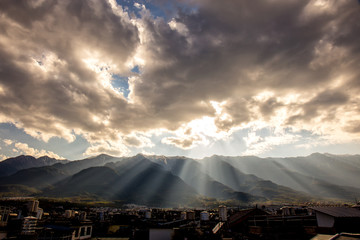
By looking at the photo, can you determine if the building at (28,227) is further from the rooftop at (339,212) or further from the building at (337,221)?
the rooftop at (339,212)

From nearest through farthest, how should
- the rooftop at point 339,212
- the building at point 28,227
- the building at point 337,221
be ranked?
the building at point 337,221
the rooftop at point 339,212
the building at point 28,227

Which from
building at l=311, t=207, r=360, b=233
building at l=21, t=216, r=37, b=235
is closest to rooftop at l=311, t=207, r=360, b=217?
building at l=311, t=207, r=360, b=233

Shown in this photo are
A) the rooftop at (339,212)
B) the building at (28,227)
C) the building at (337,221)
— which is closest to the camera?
the building at (337,221)

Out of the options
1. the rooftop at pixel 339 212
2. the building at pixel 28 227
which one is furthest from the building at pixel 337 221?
the building at pixel 28 227

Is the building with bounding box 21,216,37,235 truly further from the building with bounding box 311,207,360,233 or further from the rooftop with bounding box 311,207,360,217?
the rooftop with bounding box 311,207,360,217

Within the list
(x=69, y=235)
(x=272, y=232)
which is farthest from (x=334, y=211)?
(x=69, y=235)

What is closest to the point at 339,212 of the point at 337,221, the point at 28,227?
the point at 337,221

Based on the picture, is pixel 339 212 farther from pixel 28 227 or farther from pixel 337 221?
pixel 28 227

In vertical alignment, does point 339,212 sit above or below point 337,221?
above

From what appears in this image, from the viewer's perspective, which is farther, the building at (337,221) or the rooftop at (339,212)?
the rooftop at (339,212)

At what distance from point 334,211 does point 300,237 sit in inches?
279

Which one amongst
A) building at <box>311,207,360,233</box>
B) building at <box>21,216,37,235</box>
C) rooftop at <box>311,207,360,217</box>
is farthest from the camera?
building at <box>21,216,37,235</box>

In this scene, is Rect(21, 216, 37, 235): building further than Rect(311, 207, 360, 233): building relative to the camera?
Yes

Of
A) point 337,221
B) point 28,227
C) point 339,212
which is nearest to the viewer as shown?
point 337,221
